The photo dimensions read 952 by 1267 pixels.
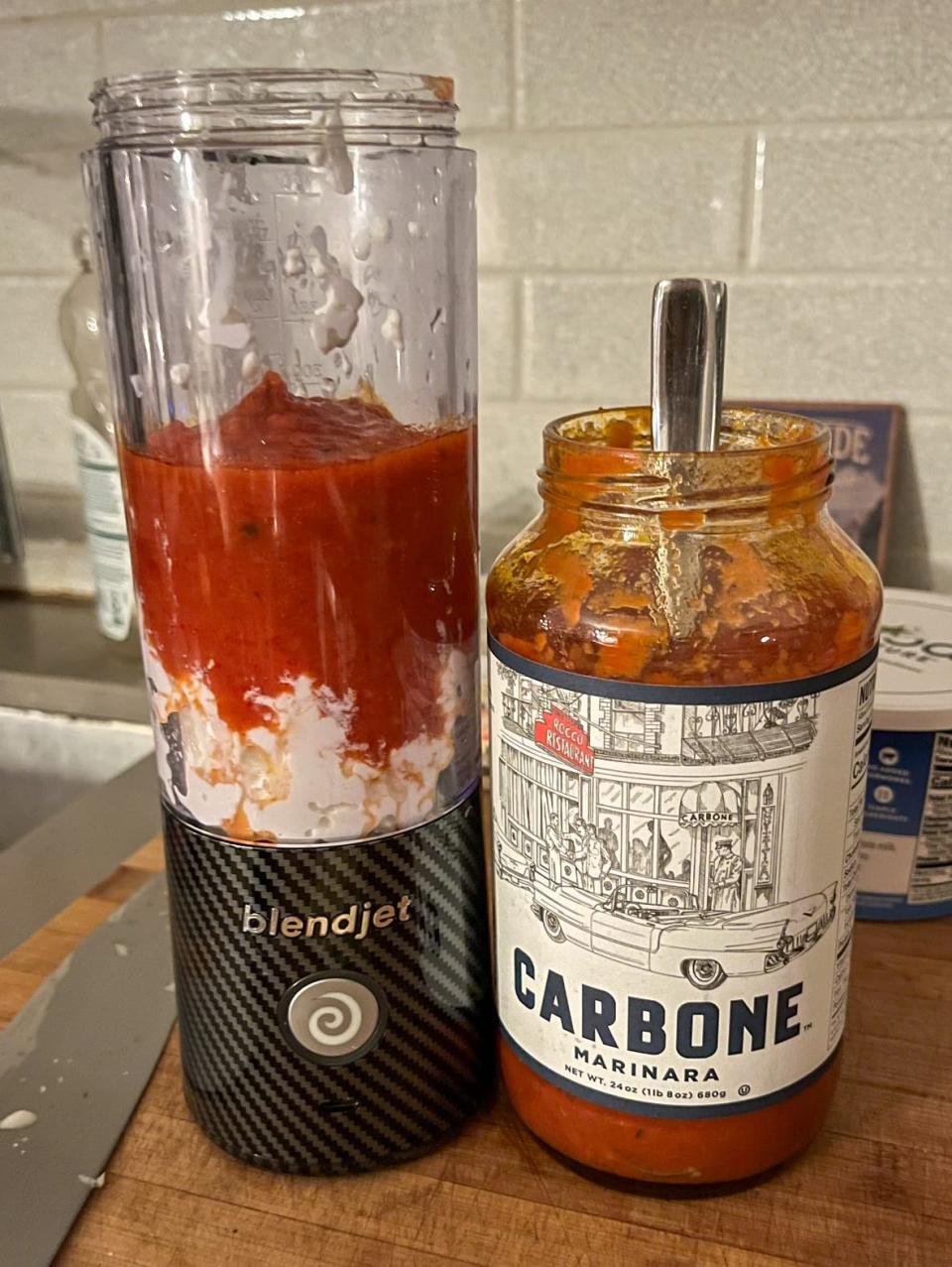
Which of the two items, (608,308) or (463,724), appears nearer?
(463,724)

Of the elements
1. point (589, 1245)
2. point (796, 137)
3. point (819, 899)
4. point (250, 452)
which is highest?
point (796, 137)

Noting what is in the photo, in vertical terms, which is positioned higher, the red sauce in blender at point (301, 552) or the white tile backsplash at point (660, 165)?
the white tile backsplash at point (660, 165)

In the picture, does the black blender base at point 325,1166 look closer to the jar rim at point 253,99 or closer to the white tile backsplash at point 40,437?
the jar rim at point 253,99

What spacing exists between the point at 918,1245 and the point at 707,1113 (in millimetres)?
93

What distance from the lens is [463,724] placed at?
0.46 m

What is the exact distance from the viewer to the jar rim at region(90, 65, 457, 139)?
0.37m

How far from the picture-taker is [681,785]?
15.2 inches

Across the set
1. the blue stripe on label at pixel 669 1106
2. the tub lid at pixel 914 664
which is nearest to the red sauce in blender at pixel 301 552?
the blue stripe on label at pixel 669 1106

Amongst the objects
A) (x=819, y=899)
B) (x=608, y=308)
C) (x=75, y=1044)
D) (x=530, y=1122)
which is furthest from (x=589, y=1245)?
(x=608, y=308)

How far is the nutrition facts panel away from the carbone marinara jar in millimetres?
195

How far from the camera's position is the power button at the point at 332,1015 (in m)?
0.44

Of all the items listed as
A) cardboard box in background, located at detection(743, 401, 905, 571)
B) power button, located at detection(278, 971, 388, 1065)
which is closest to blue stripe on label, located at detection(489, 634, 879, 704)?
power button, located at detection(278, 971, 388, 1065)

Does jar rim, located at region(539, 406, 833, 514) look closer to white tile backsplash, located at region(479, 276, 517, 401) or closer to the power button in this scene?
the power button

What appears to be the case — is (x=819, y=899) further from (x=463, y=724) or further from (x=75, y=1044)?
(x=75, y=1044)
